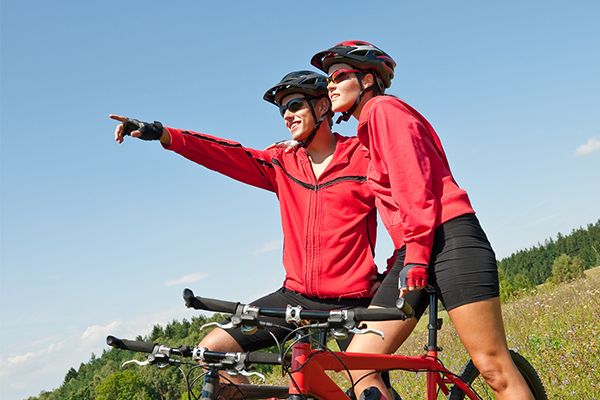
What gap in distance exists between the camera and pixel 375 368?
10.8ft

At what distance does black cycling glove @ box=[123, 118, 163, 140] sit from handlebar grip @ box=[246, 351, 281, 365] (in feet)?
8.39

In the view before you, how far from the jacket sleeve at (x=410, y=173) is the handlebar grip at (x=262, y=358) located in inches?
38.7

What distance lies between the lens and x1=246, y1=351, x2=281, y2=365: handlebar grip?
8.87 feet

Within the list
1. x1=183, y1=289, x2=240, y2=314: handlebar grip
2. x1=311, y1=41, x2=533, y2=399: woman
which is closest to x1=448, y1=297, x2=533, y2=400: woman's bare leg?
x1=311, y1=41, x2=533, y2=399: woman

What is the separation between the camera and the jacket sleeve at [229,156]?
496cm

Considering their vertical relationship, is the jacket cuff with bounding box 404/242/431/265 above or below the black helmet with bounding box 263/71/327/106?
below

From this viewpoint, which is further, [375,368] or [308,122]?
[308,122]

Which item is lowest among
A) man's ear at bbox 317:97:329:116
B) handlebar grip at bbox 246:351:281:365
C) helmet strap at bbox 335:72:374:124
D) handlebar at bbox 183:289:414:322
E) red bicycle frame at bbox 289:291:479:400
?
red bicycle frame at bbox 289:291:479:400

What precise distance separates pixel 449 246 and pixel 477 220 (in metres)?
0.25

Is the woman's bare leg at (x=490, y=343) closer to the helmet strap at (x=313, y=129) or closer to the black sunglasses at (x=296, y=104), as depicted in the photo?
the helmet strap at (x=313, y=129)

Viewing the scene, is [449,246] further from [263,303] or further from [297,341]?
[263,303]

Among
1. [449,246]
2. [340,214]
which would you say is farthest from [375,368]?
[340,214]

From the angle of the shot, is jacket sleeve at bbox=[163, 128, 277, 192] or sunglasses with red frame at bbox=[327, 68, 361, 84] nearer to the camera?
sunglasses with red frame at bbox=[327, 68, 361, 84]

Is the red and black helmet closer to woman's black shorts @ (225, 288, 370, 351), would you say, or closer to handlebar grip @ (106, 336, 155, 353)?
woman's black shorts @ (225, 288, 370, 351)
